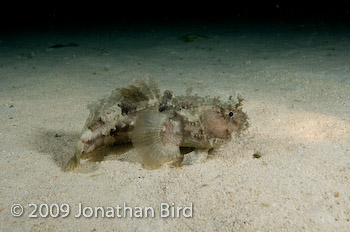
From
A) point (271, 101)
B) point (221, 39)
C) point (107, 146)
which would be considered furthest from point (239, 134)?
point (221, 39)

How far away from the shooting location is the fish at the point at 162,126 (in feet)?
10.9

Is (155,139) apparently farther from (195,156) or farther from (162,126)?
(195,156)

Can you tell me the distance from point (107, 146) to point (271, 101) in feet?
10.0

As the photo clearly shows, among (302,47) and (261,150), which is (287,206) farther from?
(302,47)

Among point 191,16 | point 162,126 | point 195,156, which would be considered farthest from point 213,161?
point 191,16

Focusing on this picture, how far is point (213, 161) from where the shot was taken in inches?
135

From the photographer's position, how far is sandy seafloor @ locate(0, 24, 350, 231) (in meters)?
2.61

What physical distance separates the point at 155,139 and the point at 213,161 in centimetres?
73

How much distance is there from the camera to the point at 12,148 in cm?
391

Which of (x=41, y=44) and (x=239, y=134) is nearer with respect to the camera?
(x=239, y=134)

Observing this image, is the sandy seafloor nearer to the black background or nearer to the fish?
the fish

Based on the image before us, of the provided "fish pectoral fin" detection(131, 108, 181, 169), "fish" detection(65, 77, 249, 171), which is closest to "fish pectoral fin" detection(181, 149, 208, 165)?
"fish" detection(65, 77, 249, 171)

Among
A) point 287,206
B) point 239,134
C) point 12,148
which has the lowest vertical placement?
point 12,148

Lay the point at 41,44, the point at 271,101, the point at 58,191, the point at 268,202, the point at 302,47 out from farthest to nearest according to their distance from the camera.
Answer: the point at 41,44 < the point at 302,47 < the point at 271,101 < the point at 58,191 < the point at 268,202
